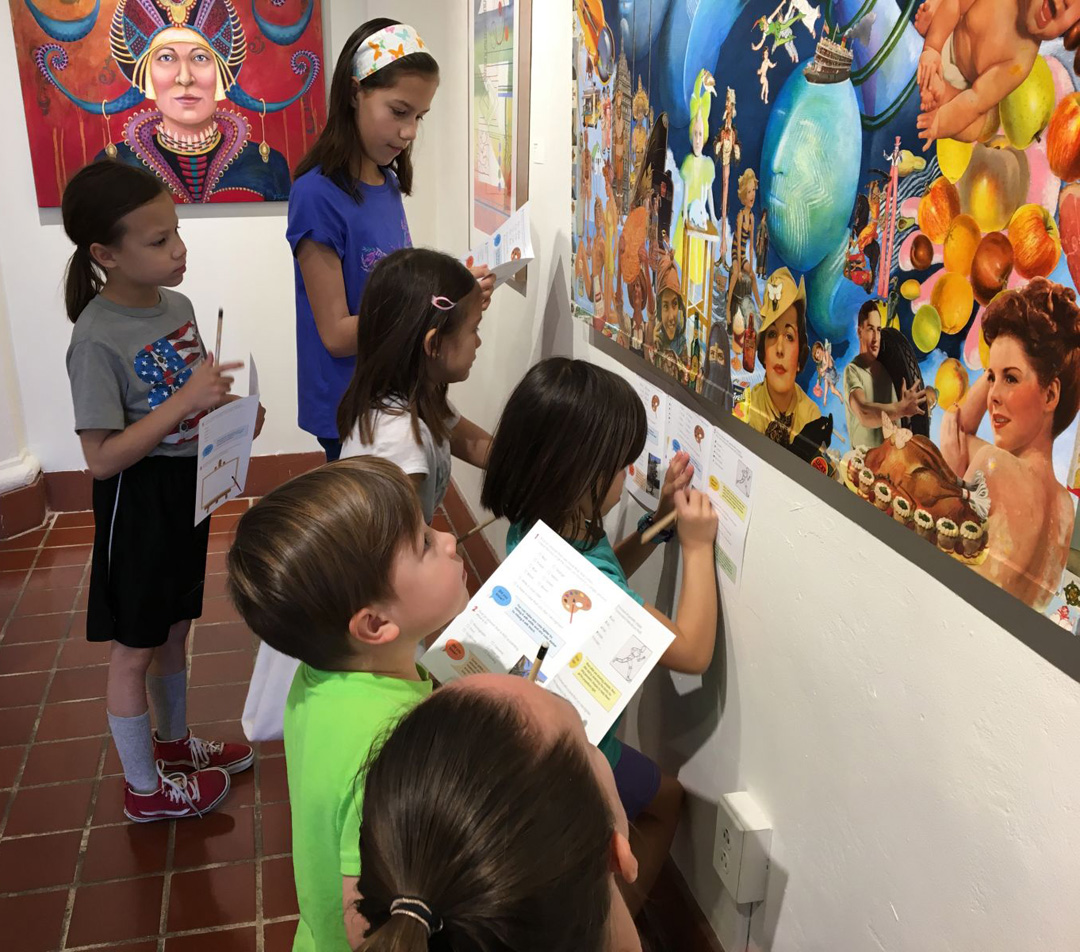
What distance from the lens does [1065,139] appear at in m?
0.71

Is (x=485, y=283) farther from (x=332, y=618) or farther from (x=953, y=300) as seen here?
(x=953, y=300)

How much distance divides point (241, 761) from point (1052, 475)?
6.58 feet

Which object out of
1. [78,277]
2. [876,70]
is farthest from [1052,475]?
[78,277]

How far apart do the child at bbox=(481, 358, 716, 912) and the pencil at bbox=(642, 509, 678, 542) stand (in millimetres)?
22

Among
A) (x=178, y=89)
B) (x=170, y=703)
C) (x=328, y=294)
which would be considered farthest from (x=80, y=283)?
A: (x=178, y=89)

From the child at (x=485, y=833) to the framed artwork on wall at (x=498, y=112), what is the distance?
72.7 inches

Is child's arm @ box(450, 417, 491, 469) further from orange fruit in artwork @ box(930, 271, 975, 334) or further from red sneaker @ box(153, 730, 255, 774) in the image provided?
orange fruit in artwork @ box(930, 271, 975, 334)

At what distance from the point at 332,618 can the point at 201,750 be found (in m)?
A: 1.39

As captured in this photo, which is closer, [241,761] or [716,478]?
[716,478]

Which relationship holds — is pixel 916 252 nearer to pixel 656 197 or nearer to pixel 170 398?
pixel 656 197

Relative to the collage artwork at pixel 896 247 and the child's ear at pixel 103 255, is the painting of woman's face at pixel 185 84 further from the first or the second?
the collage artwork at pixel 896 247

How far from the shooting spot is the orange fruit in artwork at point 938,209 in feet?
2.73

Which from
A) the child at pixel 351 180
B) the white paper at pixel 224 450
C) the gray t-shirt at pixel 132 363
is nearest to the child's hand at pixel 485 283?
the child at pixel 351 180

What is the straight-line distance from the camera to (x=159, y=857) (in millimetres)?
1979
